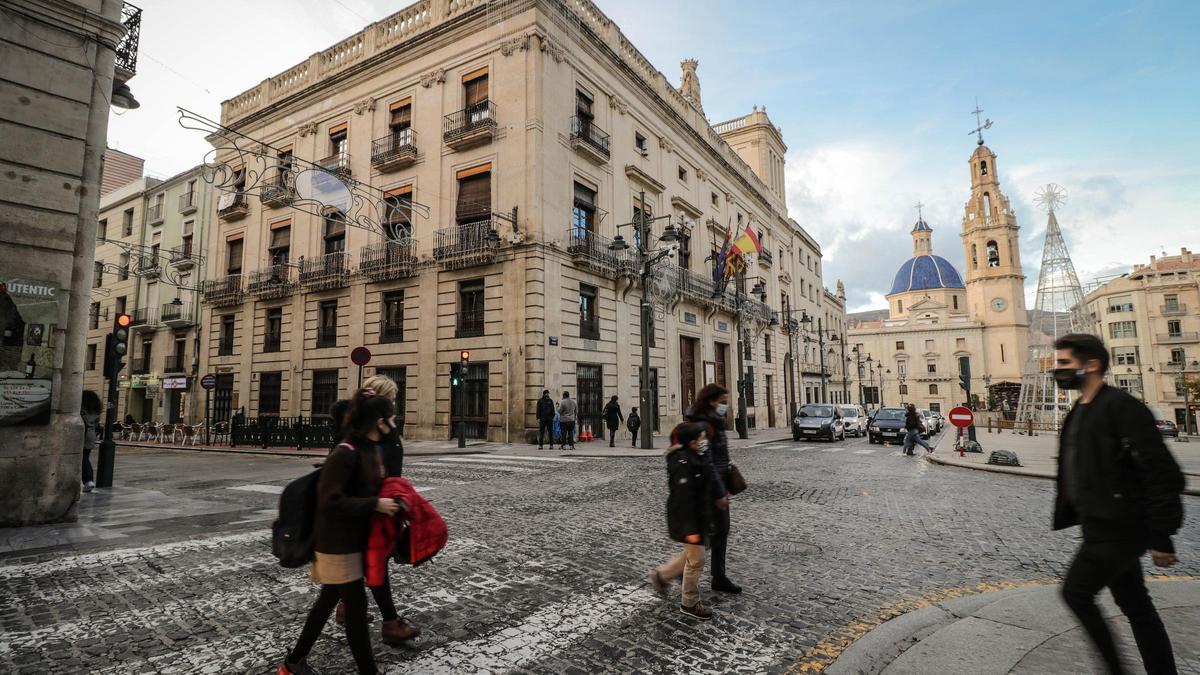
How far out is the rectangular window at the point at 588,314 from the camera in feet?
69.7

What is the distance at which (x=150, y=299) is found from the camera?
32.9 m

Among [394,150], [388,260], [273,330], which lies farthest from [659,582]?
[273,330]

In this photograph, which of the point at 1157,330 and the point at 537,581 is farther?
the point at 1157,330

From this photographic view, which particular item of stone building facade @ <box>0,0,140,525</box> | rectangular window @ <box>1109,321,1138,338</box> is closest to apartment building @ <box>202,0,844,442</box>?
stone building facade @ <box>0,0,140,525</box>

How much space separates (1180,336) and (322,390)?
8123 centimetres

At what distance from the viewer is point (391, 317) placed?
2256cm

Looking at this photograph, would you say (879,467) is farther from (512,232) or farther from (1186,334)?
(1186,334)

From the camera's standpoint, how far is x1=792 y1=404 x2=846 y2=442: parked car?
76.9 ft

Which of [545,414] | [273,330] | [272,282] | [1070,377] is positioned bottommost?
[545,414]

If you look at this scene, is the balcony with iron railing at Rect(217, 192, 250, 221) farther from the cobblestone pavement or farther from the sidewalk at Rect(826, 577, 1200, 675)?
the sidewalk at Rect(826, 577, 1200, 675)

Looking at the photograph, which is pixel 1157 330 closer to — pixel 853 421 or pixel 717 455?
pixel 853 421

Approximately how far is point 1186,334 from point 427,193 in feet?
256

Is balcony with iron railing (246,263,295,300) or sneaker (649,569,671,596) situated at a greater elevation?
balcony with iron railing (246,263,295,300)

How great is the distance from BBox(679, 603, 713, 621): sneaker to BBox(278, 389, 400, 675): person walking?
2064 mm
